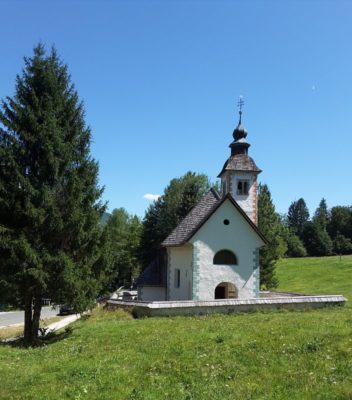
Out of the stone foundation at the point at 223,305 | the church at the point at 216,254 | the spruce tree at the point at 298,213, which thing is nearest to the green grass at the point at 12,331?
the stone foundation at the point at 223,305

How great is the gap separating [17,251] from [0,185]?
2647mm

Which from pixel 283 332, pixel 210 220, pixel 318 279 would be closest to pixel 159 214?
pixel 318 279

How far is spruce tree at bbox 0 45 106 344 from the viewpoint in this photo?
52.2ft

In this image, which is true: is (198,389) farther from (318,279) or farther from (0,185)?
(318,279)

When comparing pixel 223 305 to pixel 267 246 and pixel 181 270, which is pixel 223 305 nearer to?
pixel 181 270

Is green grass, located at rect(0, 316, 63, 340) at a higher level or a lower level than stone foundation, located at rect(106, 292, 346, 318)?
lower

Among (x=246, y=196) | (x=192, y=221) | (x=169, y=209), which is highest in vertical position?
(x=169, y=209)

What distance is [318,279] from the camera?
44.8m

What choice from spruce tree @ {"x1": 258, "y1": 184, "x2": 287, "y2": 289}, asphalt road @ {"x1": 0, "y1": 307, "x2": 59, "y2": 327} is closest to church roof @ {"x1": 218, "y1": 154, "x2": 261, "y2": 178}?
spruce tree @ {"x1": 258, "y1": 184, "x2": 287, "y2": 289}

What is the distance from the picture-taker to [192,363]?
987cm

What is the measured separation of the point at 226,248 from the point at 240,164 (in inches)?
273

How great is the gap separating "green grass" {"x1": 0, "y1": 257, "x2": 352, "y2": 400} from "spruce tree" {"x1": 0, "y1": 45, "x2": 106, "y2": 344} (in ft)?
8.42

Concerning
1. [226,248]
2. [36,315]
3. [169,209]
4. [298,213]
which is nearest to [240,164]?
[226,248]

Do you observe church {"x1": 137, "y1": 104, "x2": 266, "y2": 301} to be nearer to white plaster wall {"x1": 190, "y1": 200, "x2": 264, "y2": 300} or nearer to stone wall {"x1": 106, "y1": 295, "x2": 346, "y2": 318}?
white plaster wall {"x1": 190, "y1": 200, "x2": 264, "y2": 300}
